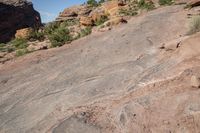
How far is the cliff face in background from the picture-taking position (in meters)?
48.8

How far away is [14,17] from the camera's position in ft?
168

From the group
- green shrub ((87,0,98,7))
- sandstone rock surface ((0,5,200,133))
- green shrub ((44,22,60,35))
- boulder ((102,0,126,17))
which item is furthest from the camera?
green shrub ((87,0,98,7))

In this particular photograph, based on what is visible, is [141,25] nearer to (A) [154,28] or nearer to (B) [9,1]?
(A) [154,28]

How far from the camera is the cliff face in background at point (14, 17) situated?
48.8 m

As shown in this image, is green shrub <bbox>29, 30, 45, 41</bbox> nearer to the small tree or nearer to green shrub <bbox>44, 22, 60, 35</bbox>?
green shrub <bbox>44, 22, 60, 35</bbox>

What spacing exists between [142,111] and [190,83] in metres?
1.40

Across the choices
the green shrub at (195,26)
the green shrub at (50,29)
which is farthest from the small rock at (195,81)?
the green shrub at (50,29)

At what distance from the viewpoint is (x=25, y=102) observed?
9.42 meters

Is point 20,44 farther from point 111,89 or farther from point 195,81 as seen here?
point 195,81

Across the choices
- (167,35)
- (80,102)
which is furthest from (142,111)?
(167,35)

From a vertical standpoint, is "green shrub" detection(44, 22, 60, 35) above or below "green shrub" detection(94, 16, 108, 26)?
below

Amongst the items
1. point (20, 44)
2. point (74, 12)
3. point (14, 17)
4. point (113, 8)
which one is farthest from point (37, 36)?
point (14, 17)

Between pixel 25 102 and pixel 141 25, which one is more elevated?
pixel 141 25

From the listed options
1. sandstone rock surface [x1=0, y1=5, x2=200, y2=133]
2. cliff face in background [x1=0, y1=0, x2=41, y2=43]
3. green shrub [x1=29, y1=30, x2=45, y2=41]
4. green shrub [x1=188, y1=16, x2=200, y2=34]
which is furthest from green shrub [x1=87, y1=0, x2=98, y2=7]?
green shrub [x1=188, y1=16, x2=200, y2=34]
